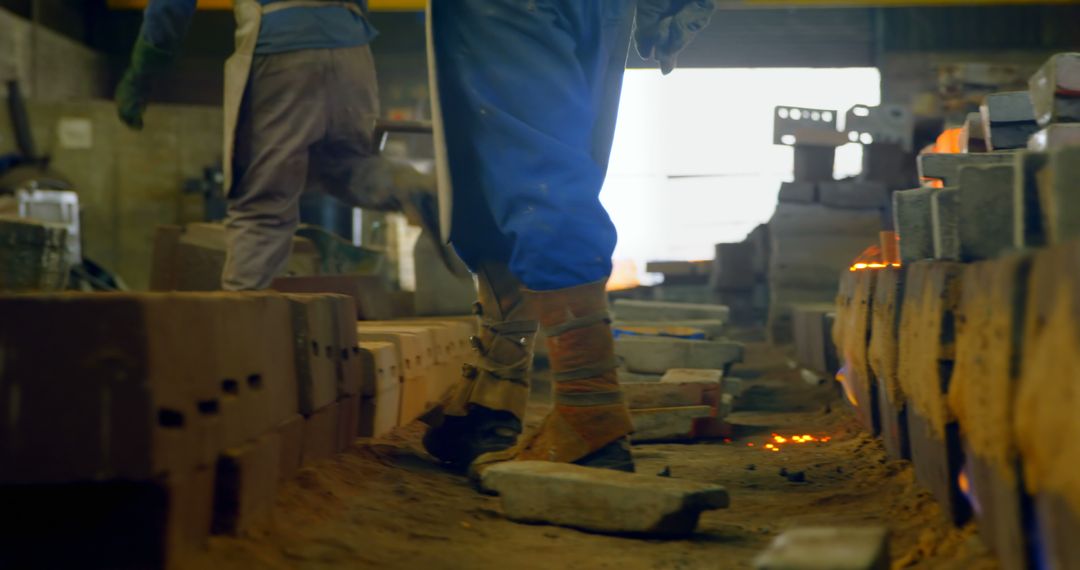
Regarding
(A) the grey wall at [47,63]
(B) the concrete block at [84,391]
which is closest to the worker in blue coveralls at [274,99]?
(B) the concrete block at [84,391]

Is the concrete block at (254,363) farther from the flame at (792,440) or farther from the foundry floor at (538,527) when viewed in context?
the flame at (792,440)

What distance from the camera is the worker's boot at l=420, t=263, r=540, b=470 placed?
2922 mm

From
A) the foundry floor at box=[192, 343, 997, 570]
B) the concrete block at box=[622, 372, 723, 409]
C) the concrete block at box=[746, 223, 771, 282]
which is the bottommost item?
the foundry floor at box=[192, 343, 997, 570]

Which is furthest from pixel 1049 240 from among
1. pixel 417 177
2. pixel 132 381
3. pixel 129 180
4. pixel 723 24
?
pixel 723 24

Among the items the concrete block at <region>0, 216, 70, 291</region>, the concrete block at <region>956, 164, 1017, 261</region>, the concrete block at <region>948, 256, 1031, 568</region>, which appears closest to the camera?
the concrete block at <region>948, 256, 1031, 568</region>

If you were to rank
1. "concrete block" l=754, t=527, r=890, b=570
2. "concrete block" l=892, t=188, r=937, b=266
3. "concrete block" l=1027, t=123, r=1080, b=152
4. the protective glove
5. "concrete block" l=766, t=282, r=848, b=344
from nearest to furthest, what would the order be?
"concrete block" l=754, t=527, r=890, b=570 → "concrete block" l=1027, t=123, r=1080, b=152 → "concrete block" l=892, t=188, r=937, b=266 → the protective glove → "concrete block" l=766, t=282, r=848, b=344

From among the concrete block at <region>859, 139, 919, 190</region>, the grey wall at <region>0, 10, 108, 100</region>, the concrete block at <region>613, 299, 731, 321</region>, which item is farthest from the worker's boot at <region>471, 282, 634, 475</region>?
the grey wall at <region>0, 10, 108, 100</region>

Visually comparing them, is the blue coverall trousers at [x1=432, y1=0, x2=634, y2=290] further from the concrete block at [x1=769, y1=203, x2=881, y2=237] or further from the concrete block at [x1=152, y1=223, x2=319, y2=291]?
the concrete block at [x1=769, y1=203, x2=881, y2=237]

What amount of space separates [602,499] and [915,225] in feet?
3.46

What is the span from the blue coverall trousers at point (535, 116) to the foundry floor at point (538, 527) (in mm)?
587

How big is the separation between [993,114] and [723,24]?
12866mm

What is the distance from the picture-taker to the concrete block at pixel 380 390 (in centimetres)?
293

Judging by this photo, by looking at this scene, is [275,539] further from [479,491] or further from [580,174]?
[580,174]

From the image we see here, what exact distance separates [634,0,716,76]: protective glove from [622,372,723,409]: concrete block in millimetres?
1291
